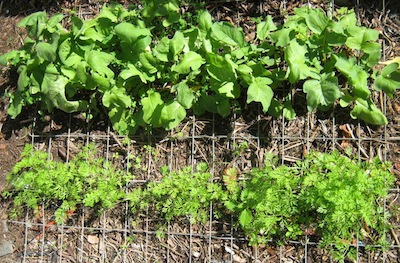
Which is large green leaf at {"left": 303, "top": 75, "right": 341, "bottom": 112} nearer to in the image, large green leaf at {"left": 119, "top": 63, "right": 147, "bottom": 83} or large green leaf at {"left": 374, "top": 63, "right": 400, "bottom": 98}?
large green leaf at {"left": 374, "top": 63, "right": 400, "bottom": 98}

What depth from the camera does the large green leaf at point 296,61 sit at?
251 centimetres

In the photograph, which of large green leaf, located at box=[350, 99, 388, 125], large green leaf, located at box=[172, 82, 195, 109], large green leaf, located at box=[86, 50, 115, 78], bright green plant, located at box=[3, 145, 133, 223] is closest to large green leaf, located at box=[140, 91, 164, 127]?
large green leaf, located at box=[172, 82, 195, 109]

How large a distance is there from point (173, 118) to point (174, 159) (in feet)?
0.98

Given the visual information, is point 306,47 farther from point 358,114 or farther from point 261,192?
point 261,192

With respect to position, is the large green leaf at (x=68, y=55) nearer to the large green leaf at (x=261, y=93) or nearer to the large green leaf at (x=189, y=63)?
the large green leaf at (x=189, y=63)

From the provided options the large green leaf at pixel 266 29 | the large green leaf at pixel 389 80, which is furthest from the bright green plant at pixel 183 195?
the large green leaf at pixel 389 80

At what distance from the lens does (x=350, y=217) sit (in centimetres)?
242

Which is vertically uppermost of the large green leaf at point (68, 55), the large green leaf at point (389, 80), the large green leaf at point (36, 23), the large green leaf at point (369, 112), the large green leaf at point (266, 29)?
the large green leaf at point (36, 23)

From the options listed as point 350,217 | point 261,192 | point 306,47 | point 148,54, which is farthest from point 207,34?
point 350,217

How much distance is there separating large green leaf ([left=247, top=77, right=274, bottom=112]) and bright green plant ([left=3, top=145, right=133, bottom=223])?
31.3 inches

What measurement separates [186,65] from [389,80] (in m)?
1.00

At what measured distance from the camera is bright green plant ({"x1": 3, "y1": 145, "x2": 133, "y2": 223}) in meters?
2.76

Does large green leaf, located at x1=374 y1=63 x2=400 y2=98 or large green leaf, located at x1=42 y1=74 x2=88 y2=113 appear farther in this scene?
large green leaf, located at x1=42 y1=74 x2=88 y2=113

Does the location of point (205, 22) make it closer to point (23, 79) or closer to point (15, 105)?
point (23, 79)
